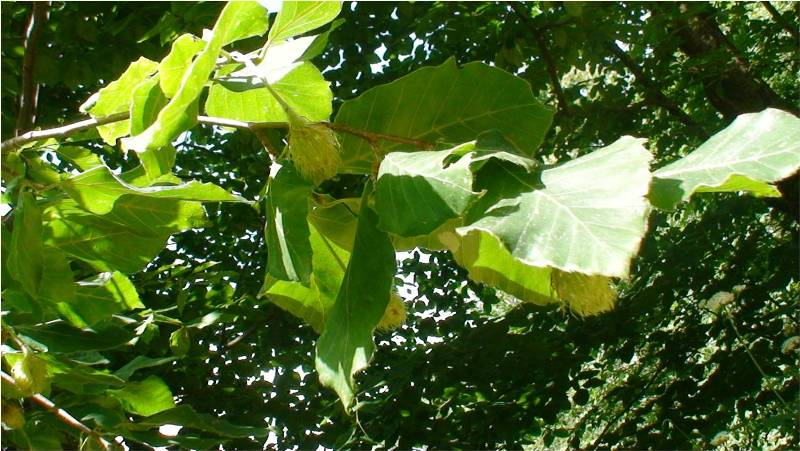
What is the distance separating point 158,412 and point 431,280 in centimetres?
261

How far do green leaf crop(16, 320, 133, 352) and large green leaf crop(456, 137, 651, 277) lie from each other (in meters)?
1.07

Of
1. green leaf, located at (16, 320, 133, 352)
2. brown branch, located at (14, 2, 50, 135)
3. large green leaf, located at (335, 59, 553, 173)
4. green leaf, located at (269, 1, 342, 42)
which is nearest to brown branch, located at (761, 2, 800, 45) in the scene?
brown branch, located at (14, 2, 50, 135)

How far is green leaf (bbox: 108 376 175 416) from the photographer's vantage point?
5.44 feet

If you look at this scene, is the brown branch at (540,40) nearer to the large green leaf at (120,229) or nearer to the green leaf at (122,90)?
the large green leaf at (120,229)

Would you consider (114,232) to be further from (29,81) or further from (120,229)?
(29,81)

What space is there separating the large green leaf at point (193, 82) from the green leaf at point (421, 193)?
0.18m

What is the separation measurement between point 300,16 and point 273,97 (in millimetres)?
126

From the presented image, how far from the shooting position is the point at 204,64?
2.36ft

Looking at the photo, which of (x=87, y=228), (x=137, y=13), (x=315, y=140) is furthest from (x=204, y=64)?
(x=137, y=13)

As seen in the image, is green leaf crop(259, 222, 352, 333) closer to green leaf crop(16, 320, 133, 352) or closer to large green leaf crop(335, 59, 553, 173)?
large green leaf crop(335, 59, 553, 173)

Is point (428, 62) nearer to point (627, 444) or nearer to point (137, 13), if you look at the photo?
point (137, 13)

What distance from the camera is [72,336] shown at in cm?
150

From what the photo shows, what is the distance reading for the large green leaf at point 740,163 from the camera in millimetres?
625

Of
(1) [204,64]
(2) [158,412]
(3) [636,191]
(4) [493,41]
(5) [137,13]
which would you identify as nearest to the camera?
(3) [636,191]
